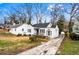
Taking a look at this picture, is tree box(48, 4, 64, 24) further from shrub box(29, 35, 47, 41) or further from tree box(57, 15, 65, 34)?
shrub box(29, 35, 47, 41)

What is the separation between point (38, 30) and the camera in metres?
2.65

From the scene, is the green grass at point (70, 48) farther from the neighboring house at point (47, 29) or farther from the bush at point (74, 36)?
the neighboring house at point (47, 29)

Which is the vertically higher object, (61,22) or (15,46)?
(61,22)

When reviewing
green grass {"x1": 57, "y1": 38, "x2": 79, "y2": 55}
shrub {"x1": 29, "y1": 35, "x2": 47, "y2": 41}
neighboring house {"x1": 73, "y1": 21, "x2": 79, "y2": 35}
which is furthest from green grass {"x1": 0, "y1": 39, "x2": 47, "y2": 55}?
neighboring house {"x1": 73, "y1": 21, "x2": 79, "y2": 35}

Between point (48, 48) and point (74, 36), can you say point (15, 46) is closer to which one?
point (48, 48)

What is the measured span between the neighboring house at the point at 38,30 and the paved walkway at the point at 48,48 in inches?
2.4

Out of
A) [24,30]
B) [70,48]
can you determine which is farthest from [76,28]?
[24,30]

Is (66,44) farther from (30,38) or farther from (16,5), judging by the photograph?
(16,5)

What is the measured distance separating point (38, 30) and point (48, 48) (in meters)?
0.21

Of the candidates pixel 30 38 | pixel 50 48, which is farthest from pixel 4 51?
pixel 50 48

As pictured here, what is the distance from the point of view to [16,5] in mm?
2652

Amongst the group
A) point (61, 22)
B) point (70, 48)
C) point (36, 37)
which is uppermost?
point (61, 22)

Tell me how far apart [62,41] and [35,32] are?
0.29m

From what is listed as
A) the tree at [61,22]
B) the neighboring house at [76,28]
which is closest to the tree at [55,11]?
the tree at [61,22]
